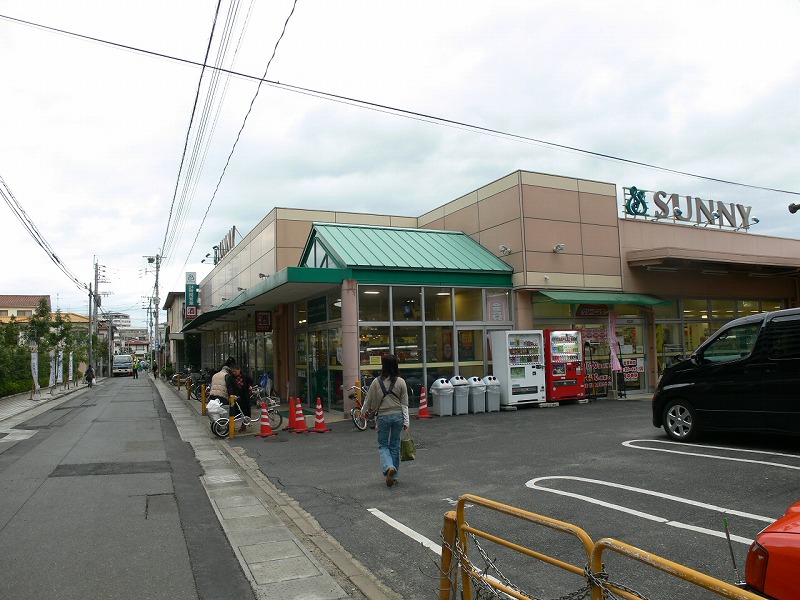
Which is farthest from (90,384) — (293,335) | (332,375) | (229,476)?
(229,476)

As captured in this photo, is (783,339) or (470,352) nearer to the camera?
(783,339)

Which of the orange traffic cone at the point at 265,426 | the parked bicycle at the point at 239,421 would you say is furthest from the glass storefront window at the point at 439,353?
the orange traffic cone at the point at 265,426

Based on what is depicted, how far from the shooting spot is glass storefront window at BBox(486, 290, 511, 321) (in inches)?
697

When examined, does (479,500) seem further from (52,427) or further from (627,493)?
(52,427)

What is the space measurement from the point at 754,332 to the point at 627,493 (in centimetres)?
428

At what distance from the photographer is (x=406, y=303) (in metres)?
16.6

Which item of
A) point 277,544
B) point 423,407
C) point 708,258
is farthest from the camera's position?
point 708,258

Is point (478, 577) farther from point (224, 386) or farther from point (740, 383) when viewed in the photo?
point (224, 386)

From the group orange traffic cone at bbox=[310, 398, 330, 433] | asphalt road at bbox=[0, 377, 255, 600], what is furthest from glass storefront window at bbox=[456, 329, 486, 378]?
asphalt road at bbox=[0, 377, 255, 600]

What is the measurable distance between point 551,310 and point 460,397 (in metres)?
4.84

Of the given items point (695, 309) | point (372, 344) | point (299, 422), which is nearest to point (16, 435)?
point (299, 422)

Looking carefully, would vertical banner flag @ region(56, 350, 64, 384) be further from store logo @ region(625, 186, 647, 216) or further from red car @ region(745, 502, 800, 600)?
red car @ region(745, 502, 800, 600)

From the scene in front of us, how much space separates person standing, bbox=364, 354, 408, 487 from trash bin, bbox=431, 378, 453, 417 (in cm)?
725

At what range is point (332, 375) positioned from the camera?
17.0m
